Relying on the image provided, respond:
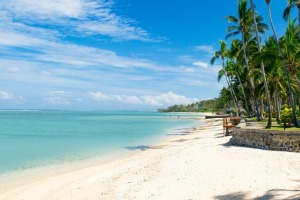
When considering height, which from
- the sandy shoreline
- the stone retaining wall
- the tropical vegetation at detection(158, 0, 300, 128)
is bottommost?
the sandy shoreline

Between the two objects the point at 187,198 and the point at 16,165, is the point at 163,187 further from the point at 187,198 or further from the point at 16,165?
the point at 16,165

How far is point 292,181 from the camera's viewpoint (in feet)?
35.5

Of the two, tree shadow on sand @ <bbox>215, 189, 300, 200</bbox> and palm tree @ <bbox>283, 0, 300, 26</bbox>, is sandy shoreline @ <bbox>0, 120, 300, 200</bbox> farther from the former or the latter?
palm tree @ <bbox>283, 0, 300, 26</bbox>

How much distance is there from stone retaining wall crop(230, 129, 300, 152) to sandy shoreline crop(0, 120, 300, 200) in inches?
28.5

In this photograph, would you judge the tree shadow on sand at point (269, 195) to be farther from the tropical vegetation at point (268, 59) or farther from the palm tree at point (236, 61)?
the palm tree at point (236, 61)

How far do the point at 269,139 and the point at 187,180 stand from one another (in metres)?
7.09

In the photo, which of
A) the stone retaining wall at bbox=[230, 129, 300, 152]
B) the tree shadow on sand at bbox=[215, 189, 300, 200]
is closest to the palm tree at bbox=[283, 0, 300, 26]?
the stone retaining wall at bbox=[230, 129, 300, 152]

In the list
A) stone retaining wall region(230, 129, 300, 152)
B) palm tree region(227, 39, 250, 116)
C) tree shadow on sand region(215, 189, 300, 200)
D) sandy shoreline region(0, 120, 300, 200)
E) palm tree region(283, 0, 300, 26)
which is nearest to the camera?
tree shadow on sand region(215, 189, 300, 200)

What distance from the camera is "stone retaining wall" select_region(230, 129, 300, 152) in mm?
15883

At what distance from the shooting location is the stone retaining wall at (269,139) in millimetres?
15883

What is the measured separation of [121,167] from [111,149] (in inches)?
387

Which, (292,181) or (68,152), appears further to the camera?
(68,152)

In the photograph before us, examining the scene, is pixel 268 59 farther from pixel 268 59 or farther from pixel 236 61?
pixel 236 61

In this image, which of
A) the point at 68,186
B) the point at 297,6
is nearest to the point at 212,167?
the point at 68,186
